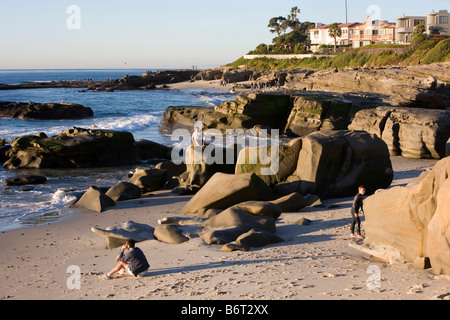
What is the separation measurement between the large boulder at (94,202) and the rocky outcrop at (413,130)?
1364 cm

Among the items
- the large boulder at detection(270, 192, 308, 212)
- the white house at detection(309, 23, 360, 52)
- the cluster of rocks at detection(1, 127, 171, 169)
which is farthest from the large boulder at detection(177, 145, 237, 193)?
the white house at detection(309, 23, 360, 52)

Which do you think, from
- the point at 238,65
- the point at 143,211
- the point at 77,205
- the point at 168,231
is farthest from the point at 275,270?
the point at 238,65

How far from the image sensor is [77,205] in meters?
15.9

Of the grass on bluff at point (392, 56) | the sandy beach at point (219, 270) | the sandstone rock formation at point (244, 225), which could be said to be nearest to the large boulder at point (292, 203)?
the sandy beach at point (219, 270)

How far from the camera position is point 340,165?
15273mm

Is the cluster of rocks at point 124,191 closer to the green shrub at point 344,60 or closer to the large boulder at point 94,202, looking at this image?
the large boulder at point 94,202

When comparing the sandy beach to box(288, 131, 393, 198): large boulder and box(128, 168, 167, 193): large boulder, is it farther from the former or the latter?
box(128, 168, 167, 193): large boulder

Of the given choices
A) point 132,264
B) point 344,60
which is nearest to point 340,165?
point 132,264

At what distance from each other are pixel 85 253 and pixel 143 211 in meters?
4.26

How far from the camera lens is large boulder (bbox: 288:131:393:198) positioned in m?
15.0

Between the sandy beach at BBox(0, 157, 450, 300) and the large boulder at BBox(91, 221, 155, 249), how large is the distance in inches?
9.7

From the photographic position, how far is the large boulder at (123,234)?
1116 centimetres
